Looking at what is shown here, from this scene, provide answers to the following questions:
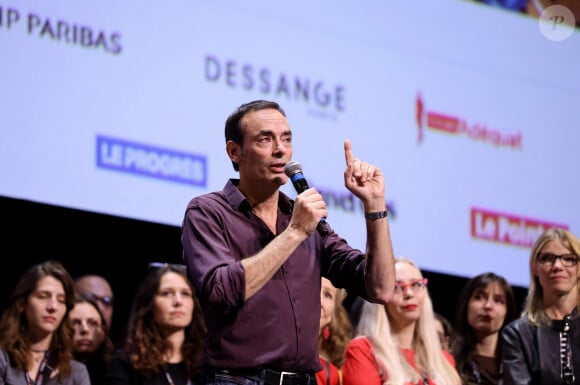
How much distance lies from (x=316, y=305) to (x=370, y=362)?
1218mm

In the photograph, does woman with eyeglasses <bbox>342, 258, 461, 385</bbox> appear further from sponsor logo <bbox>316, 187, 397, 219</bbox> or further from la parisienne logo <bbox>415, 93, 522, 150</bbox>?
la parisienne logo <bbox>415, 93, 522, 150</bbox>

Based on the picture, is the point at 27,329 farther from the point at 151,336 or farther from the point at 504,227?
the point at 504,227

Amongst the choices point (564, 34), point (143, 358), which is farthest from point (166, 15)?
point (564, 34)

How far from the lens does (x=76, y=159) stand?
13.5ft

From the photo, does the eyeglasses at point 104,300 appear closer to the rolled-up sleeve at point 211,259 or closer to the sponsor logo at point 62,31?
the sponsor logo at point 62,31

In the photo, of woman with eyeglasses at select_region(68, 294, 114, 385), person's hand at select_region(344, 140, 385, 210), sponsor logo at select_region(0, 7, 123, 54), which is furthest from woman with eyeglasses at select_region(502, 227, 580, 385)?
sponsor logo at select_region(0, 7, 123, 54)

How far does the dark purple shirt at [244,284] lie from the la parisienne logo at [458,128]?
2.54 meters

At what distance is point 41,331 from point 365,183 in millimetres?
1872

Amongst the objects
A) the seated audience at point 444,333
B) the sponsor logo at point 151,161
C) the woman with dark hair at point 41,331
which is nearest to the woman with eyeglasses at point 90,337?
the woman with dark hair at point 41,331

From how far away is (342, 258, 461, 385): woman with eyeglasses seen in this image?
373 cm

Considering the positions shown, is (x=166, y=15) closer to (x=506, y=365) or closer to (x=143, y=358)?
(x=143, y=358)

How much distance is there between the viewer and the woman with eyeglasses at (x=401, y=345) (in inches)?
147

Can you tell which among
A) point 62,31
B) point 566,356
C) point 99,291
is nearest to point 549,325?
point 566,356

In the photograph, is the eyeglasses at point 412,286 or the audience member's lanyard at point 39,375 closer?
the audience member's lanyard at point 39,375
